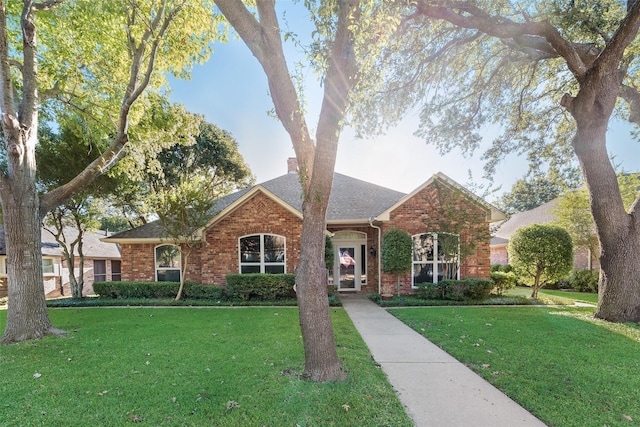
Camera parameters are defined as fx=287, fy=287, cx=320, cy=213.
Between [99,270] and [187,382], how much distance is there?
75.6ft

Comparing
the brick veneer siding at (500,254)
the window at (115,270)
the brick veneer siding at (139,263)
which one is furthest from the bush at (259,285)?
the brick veneer siding at (500,254)

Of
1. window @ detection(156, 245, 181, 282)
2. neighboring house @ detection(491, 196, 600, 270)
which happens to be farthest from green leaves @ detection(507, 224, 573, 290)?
window @ detection(156, 245, 181, 282)

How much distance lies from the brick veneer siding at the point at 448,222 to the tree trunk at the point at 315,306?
25.8 feet

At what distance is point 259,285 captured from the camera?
10.7 meters

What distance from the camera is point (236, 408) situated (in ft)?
10.5

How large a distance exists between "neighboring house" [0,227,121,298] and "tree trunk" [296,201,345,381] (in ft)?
61.2

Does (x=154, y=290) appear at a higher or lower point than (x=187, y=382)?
lower

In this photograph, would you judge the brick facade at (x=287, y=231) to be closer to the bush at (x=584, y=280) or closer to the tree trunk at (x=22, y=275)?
the tree trunk at (x=22, y=275)

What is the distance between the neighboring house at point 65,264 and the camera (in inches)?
695

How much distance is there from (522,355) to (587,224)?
527 inches

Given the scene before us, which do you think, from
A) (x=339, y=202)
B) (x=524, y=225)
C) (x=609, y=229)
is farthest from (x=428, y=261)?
(x=524, y=225)

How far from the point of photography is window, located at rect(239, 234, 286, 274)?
11.8 m

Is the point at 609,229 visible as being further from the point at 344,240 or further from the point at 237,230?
the point at 237,230

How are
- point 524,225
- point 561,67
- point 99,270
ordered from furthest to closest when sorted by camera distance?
point 524,225, point 99,270, point 561,67
